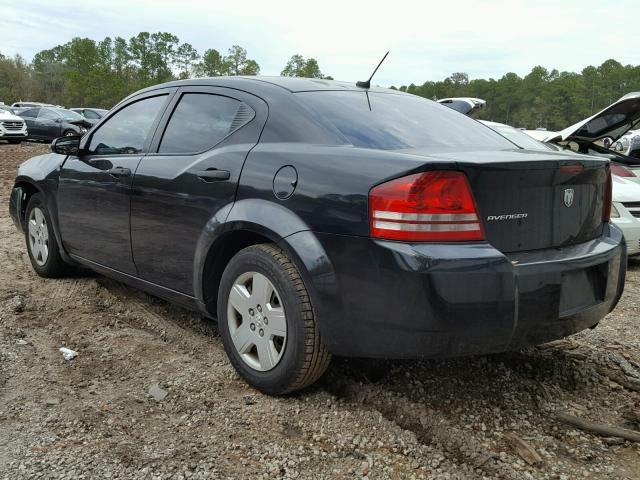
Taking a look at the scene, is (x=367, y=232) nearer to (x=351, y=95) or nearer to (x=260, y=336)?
(x=260, y=336)

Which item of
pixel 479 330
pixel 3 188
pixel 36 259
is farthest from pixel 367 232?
pixel 3 188

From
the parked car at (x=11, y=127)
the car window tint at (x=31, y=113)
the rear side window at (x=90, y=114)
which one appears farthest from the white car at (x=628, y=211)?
the rear side window at (x=90, y=114)

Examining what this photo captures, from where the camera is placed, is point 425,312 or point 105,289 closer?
point 425,312

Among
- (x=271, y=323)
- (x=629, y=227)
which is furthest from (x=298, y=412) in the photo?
(x=629, y=227)

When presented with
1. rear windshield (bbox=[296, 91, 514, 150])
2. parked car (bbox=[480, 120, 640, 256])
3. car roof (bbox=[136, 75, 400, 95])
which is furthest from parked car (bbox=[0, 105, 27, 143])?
rear windshield (bbox=[296, 91, 514, 150])

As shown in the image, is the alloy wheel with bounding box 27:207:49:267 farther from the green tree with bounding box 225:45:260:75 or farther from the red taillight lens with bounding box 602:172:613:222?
the green tree with bounding box 225:45:260:75

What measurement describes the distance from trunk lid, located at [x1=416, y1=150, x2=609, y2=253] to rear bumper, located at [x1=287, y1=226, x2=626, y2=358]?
91 millimetres

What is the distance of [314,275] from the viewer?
8.48 feet

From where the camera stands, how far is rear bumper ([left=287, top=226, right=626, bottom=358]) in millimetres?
2348

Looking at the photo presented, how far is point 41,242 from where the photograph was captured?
16.0ft

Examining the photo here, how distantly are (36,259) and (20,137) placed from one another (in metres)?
20.1

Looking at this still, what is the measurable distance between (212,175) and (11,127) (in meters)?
22.0

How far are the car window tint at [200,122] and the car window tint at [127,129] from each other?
0.24 metres

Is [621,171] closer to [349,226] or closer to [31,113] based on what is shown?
[349,226]
